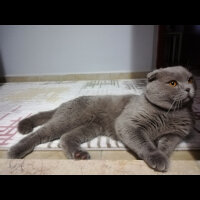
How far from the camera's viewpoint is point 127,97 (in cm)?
117

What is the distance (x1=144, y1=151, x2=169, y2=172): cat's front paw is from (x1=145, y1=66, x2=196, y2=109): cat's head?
281 mm

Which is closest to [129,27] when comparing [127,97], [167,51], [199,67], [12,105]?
[167,51]

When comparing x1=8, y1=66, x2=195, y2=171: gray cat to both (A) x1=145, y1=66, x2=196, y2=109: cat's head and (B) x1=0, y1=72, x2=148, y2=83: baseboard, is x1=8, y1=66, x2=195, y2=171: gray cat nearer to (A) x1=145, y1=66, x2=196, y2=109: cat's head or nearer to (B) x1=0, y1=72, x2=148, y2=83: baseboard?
(A) x1=145, y1=66, x2=196, y2=109: cat's head

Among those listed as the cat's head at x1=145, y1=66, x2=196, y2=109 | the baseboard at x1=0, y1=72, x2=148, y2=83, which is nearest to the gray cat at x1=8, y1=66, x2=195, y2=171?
the cat's head at x1=145, y1=66, x2=196, y2=109

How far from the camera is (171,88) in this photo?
84cm

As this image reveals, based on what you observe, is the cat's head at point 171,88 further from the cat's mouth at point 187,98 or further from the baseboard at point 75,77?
the baseboard at point 75,77

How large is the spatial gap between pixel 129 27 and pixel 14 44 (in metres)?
1.85

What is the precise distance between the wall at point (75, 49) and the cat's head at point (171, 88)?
1.87m

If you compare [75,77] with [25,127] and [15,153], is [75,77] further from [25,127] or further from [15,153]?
[15,153]

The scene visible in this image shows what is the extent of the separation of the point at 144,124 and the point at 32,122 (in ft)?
2.38

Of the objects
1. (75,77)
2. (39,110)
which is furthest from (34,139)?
(75,77)

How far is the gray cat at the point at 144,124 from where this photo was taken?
815 mm

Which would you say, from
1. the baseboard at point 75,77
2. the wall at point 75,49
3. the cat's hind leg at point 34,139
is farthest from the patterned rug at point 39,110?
the wall at point 75,49

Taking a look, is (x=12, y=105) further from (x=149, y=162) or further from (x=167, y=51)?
(x=167, y=51)
